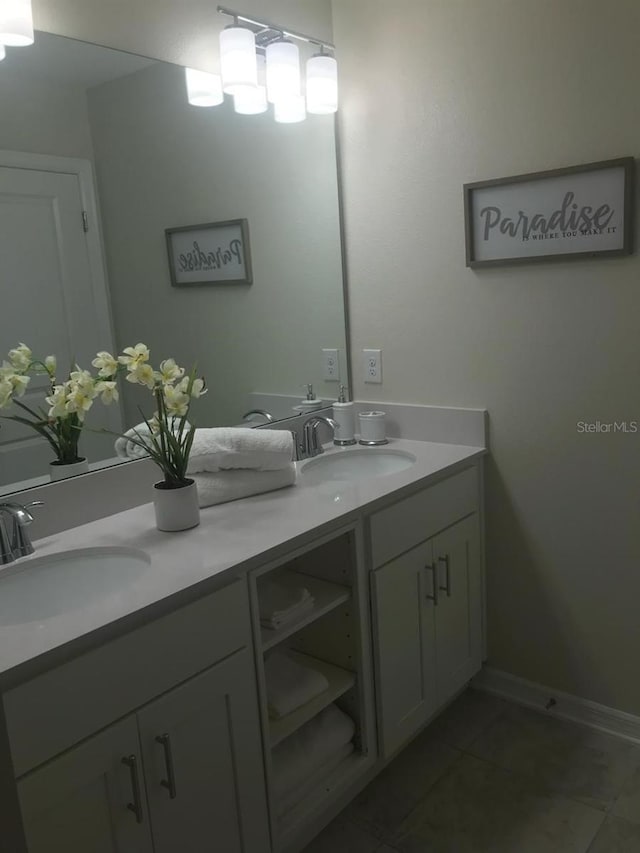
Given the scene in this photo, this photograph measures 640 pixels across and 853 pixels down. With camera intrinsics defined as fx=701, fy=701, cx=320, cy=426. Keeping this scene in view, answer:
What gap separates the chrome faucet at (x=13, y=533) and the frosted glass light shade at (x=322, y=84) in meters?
1.45

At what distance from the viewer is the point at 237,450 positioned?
1.71 meters

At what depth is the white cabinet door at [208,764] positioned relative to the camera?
4.00ft

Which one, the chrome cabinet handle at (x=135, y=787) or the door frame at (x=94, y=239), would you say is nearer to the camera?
the chrome cabinet handle at (x=135, y=787)

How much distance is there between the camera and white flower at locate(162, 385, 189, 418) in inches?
58.4

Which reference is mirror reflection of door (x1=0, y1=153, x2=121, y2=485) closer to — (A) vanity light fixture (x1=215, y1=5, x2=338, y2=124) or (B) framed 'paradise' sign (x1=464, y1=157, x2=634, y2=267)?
(A) vanity light fixture (x1=215, y1=5, x2=338, y2=124)

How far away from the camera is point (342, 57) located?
2189 millimetres

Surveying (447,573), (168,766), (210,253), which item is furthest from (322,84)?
(168,766)

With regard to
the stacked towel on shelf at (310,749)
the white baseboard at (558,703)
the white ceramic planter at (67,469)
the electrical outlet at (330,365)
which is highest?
the electrical outlet at (330,365)

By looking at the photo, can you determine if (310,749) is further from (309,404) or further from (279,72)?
(279,72)

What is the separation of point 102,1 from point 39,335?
0.81 m

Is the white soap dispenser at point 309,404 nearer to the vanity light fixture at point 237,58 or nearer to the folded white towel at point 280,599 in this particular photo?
the folded white towel at point 280,599

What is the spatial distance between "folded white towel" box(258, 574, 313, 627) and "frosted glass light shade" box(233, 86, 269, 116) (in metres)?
1.34

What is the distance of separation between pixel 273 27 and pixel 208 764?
6.25 feet

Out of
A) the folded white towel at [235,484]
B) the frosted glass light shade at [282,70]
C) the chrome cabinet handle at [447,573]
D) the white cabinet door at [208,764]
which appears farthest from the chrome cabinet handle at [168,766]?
the frosted glass light shade at [282,70]
